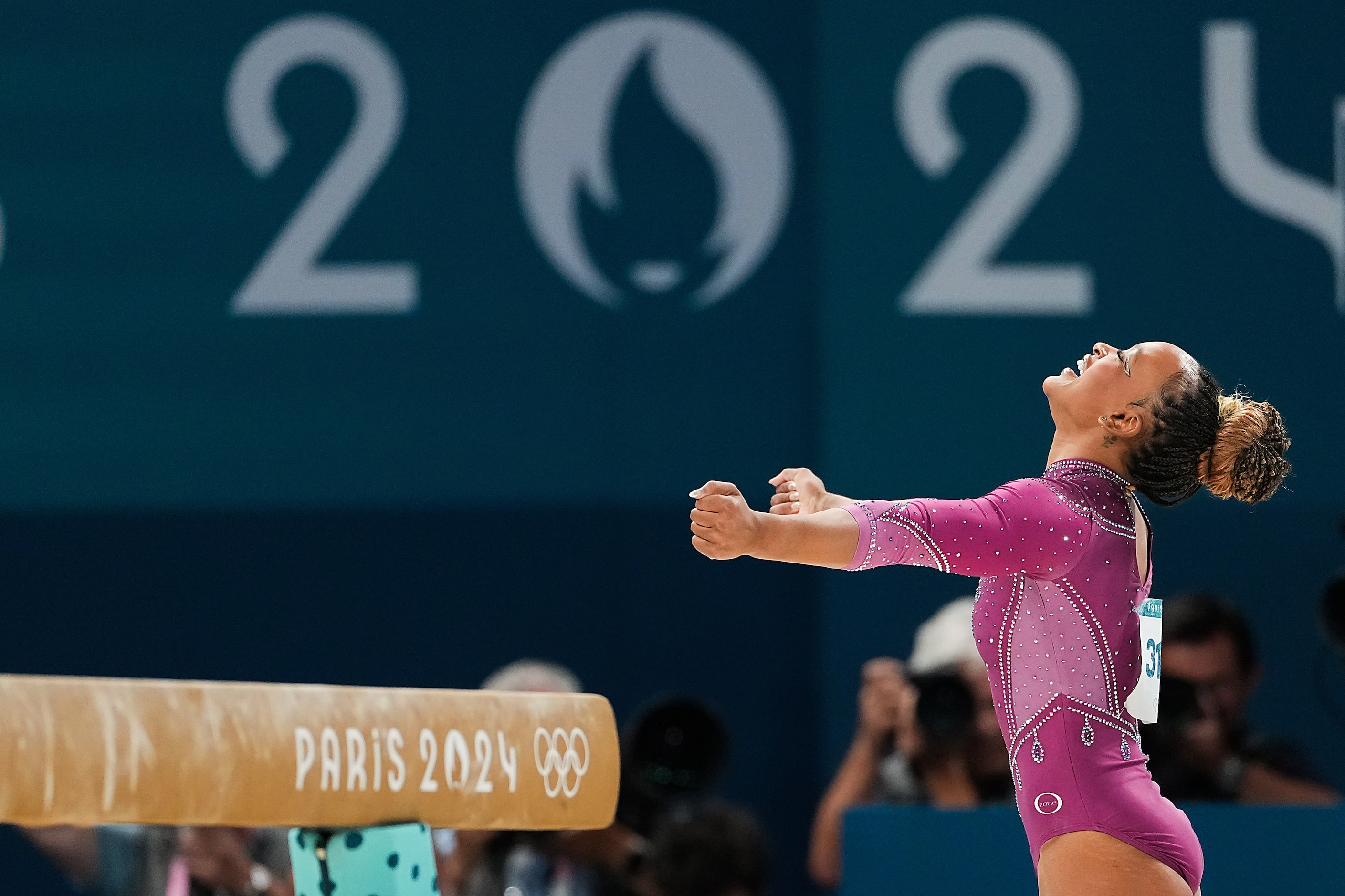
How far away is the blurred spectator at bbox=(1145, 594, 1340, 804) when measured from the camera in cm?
477

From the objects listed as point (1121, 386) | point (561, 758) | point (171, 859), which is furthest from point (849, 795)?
point (1121, 386)

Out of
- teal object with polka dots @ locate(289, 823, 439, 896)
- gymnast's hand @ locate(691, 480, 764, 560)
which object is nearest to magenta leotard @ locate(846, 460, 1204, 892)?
gymnast's hand @ locate(691, 480, 764, 560)

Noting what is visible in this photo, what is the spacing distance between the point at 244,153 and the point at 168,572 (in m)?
1.62

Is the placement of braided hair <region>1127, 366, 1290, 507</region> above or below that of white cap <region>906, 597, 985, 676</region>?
above

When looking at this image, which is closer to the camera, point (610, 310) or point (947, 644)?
point (947, 644)

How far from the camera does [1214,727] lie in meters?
4.80

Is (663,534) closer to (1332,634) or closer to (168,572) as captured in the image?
(168,572)

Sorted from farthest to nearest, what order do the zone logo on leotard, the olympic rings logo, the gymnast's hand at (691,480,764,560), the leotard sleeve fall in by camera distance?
the olympic rings logo < the zone logo on leotard < the leotard sleeve < the gymnast's hand at (691,480,764,560)

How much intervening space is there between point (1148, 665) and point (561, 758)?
0.99m

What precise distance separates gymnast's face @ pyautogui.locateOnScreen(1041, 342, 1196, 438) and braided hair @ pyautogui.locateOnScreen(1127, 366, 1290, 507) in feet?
0.06

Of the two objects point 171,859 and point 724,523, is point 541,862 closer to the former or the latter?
point 171,859

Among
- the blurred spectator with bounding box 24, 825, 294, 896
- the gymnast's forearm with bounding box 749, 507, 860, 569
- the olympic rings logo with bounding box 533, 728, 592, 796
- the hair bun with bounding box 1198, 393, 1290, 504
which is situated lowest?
the blurred spectator with bounding box 24, 825, 294, 896

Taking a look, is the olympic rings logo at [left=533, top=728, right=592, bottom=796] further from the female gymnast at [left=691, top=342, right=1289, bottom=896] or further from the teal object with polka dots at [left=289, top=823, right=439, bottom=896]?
the female gymnast at [left=691, top=342, right=1289, bottom=896]

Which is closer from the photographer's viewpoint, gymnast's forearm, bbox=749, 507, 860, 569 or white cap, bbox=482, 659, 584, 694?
gymnast's forearm, bbox=749, 507, 860, 569
